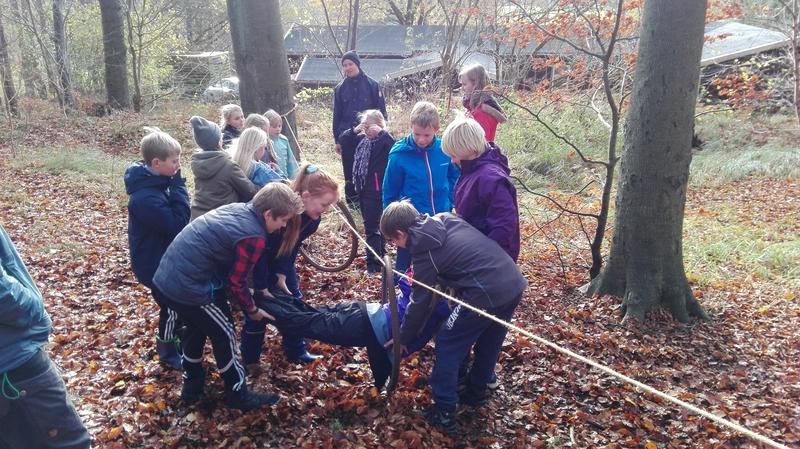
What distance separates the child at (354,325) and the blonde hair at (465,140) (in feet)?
3.72

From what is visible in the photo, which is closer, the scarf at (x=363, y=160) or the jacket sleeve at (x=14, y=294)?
the jacket sleeve at (x=14, y=294)

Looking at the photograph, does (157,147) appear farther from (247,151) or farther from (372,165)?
(372,165)

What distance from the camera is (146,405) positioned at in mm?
3924

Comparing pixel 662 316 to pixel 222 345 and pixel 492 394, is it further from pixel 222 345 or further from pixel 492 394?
pixel 222 345

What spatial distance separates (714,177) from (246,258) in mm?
13021

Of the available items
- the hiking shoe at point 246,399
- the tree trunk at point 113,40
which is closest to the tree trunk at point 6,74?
the tree trunk at point 113,40

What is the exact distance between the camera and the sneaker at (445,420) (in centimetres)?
388

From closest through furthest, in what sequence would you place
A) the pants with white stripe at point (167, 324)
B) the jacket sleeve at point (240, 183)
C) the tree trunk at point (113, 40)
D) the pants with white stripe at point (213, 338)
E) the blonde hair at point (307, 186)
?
the pants with white stripe at point (213, 338) → the blonde hair at point (307, 186) → the pants with white stripe at point (167, 324) → the jacket sleeve at point (240, 183) → the tree trunk at point (113, 40)

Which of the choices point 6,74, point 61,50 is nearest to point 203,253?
point 61,50

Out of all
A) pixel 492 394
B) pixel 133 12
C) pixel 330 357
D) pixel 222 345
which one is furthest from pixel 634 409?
pixel 133 12

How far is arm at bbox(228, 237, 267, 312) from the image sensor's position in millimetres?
3486

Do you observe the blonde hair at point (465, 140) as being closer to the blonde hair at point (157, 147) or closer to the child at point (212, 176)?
the child at point (212, 176)

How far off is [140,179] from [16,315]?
1813 mm

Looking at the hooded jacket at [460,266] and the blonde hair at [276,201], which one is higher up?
the blonde hair at [276,201]
